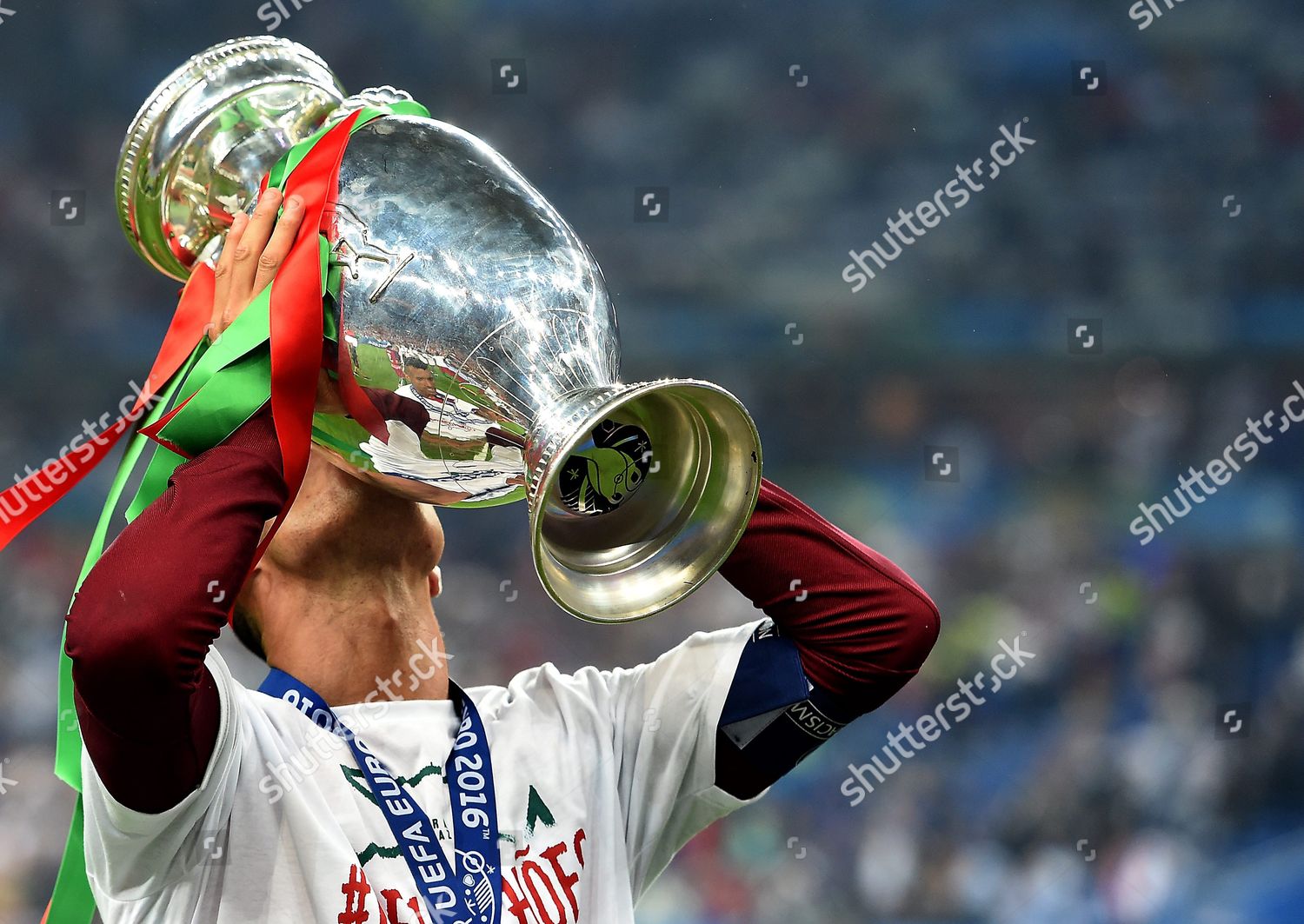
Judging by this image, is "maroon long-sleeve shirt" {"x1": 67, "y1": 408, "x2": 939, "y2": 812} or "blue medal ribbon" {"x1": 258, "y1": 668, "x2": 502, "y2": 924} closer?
"maroon long-sleeve shirt" {"x1": 67, "y1": 408, "x2": 939, "y2": 812}

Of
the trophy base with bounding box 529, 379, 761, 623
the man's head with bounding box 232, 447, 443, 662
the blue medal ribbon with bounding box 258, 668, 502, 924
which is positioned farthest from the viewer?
the man's head with bounding box 232, 447, 443, 662

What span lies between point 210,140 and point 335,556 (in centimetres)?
49

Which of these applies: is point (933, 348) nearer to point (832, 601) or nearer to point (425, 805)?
point (832, 601)

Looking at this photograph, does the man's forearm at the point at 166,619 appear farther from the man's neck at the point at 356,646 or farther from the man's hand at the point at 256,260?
the man's neck at the point at 356,646

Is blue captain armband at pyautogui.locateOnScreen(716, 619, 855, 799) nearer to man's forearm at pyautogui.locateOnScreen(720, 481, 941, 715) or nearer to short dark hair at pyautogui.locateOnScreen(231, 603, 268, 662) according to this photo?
man's forearm at pyautogui.locateOnScreen(720, 481, 941, 715)

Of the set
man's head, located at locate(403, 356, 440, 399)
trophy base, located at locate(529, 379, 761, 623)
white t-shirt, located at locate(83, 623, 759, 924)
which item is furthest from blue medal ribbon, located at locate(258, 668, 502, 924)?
man's head, located at locate(403, 356, 440, 399)

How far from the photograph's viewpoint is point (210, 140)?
5.51 feet

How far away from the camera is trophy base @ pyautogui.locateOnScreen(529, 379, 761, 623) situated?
4.40 feet

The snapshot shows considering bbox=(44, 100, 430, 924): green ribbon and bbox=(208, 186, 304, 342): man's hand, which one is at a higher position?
bbox=(208, 186, 304, 342): man's hand

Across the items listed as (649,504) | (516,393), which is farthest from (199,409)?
(649,504)

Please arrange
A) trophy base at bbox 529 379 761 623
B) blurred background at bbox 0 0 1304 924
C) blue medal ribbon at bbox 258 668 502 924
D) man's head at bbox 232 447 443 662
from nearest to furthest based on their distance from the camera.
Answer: trophy base at bbox 529 379 761 623 < blue medal ribbon at bbox 258 668 502 924 < man's head at bbox 232 447 443 662 < blurred background at bbox 0 0 1304 924

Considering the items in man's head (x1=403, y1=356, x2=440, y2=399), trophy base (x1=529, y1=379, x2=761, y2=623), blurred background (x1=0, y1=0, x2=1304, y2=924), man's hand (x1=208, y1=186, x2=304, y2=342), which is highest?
man's hand (x1=208, y1=186, x2=304, y2=342)

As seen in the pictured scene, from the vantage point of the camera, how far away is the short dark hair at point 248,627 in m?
1.71

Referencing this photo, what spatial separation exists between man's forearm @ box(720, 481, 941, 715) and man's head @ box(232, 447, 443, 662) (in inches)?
13.9
